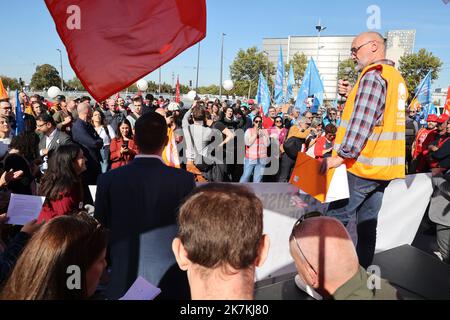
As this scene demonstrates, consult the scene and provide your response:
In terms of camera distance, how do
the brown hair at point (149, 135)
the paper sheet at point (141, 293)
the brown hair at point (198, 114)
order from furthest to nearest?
1. the brown hair at point (198, 114)
2. the brown hair at point (149, 135)
3. the paper sheet at point (141, 293)

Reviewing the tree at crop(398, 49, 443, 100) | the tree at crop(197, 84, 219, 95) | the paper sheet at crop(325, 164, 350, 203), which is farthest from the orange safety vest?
the tree at crop(197, 84, 219, 95)

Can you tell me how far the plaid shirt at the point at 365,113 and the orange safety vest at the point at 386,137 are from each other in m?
0.06

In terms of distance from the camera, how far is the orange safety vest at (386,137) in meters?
2.66

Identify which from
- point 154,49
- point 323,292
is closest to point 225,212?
point 323,292

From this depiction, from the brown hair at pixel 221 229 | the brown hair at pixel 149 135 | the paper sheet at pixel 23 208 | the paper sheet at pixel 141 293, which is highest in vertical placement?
the brown hair at pixel 149 135

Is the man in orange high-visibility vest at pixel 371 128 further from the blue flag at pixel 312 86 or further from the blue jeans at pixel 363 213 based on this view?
the blue flag at pixel 312 86

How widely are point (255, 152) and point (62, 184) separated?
16.0ft

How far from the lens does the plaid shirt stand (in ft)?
8.50

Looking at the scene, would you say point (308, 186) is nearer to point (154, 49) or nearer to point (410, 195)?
point (154, 49)

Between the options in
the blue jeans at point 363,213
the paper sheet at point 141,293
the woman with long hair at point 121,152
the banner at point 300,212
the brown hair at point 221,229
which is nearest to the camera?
the brown hair at point 221,229

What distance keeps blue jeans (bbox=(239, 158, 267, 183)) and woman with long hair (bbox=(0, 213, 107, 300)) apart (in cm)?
599

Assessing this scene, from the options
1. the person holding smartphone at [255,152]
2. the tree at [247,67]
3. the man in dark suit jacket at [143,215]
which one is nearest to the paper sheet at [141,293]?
the man in dark suit jacket at [143,215]

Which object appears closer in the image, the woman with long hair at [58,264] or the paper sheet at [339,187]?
the woman with long hair at [58,264]

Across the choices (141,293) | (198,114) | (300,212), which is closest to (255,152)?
(198,114)
